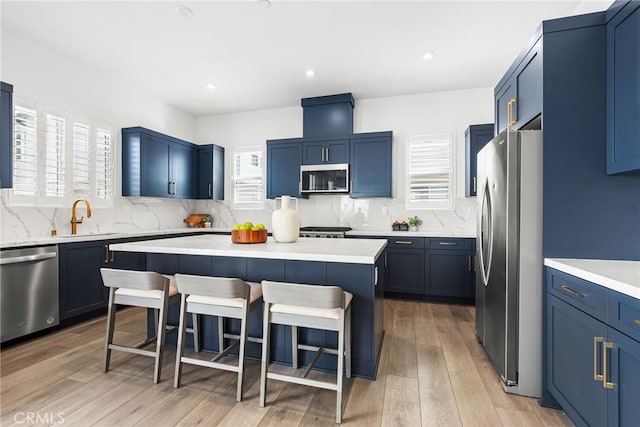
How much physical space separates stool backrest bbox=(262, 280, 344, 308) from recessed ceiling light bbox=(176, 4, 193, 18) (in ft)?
8.32

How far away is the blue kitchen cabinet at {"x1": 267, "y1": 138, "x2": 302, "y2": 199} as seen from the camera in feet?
15.5

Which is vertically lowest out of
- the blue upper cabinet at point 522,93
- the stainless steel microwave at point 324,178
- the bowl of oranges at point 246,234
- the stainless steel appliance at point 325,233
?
the stainless steel appliance at point 325,233

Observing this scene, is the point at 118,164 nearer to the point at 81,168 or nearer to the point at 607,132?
the point at 81,168

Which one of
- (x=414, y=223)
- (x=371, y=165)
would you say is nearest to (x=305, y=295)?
(x=371, y=165)

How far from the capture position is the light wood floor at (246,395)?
1716 mm

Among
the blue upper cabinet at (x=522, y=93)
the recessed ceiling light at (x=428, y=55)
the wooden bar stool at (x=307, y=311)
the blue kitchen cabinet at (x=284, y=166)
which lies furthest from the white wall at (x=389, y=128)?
the wooden bar stool at (x=307, y=311)

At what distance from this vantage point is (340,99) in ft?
15.0

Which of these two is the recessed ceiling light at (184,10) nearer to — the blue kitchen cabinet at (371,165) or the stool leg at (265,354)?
the blue kitchen cabinet at (371,165)

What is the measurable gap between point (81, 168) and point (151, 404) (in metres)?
3.13

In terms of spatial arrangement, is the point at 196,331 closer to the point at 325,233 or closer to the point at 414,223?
the point at 325,233

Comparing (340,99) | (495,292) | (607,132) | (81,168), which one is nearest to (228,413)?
(495,292)

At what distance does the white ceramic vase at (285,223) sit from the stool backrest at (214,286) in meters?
0.69

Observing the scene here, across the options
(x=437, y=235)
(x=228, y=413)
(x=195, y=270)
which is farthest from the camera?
(x=437, y=235)

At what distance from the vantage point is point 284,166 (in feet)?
15.7
